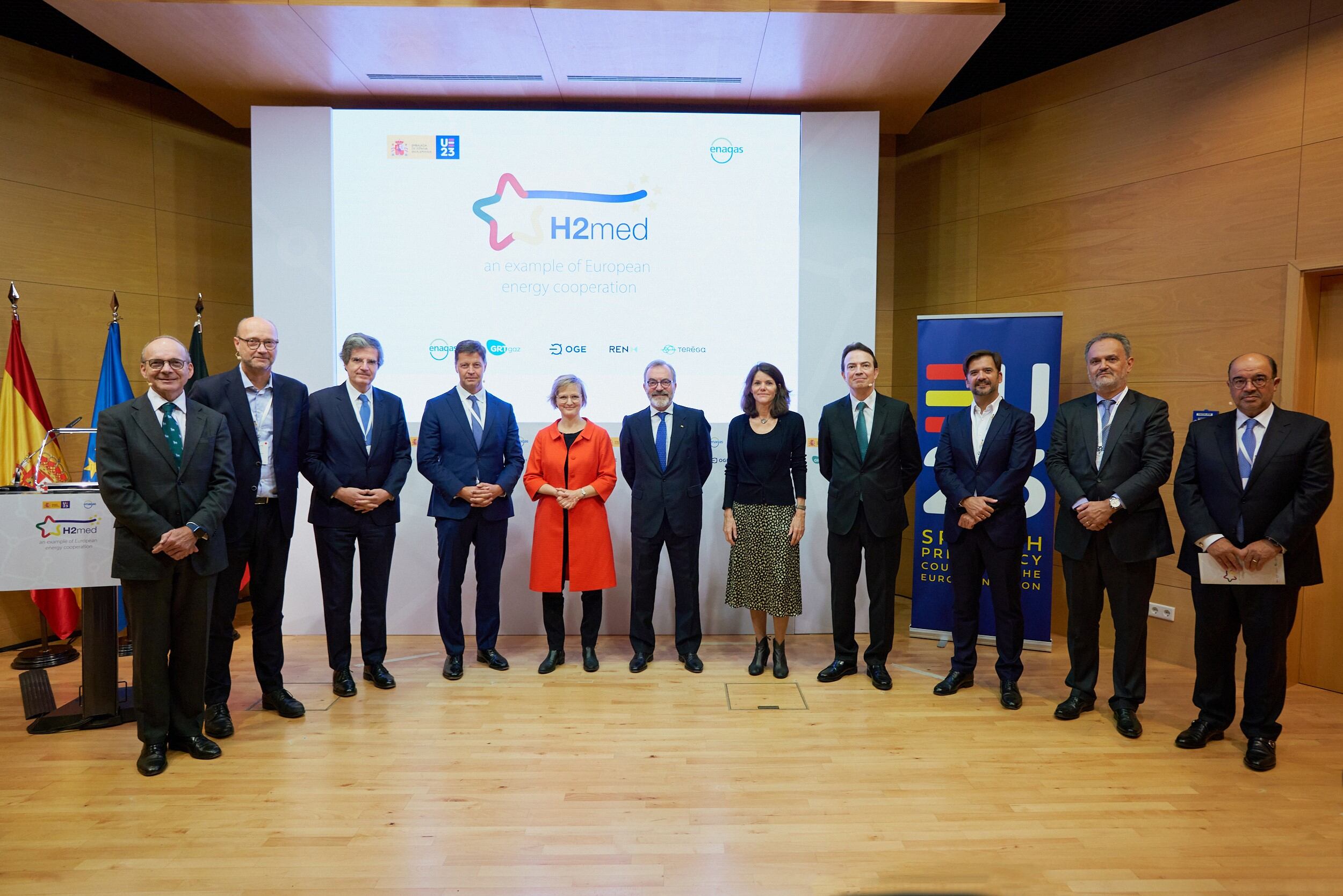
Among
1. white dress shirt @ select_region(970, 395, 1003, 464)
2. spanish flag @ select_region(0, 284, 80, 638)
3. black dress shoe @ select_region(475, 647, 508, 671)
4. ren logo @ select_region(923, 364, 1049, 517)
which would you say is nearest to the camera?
white dress shirt @ select_region(970, 395, 1003, 464)

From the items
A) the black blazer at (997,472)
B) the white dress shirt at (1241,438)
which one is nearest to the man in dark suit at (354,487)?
the black blazer at (997,472)

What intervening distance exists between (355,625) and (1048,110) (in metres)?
5.67

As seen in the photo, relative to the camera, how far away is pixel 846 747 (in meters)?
3.16

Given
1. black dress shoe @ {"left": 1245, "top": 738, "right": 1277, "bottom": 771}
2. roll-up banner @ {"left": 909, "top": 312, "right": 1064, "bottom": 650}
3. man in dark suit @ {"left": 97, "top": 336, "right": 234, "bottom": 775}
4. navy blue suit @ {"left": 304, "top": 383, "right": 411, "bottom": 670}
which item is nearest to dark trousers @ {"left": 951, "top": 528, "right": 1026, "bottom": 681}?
roll-up banner @ {"left": 909, "top": 312, "right": 1064, "bottom": 650}

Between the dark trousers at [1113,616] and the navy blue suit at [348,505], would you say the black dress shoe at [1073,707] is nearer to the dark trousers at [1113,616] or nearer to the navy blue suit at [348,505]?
the dark trousers at [1113,616]

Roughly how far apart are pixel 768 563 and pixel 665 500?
648 millimetres

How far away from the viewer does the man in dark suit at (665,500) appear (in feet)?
13.5

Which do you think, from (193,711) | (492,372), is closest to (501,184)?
(492,372)

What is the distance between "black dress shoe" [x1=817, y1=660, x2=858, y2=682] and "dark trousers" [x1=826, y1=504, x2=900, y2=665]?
0.07 feet

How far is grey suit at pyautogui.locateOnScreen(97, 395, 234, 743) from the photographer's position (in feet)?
9.38

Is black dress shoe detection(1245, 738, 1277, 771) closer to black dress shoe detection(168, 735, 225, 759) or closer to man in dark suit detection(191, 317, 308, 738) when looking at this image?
man in dark suit detection(191, 317, 308, 738)

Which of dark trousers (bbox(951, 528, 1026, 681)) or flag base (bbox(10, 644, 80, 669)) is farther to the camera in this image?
flag base (bbox(10, 644, 80, 669))

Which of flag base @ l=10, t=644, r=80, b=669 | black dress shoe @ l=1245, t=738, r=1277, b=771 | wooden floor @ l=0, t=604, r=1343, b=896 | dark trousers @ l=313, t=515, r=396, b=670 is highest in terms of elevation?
dark trousers @ l=313, t=515, r=396, b=670

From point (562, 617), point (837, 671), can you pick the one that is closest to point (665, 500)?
point (562, 617)
